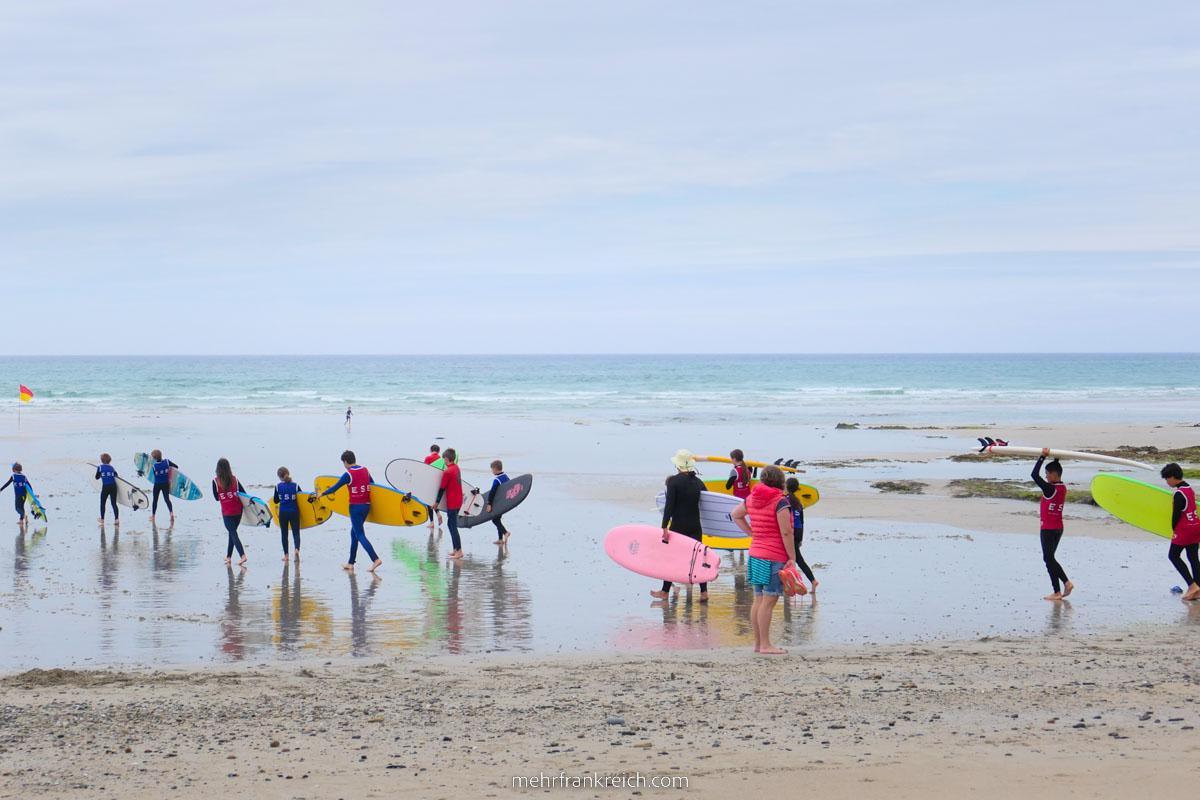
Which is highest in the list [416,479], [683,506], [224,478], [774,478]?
[774,478]

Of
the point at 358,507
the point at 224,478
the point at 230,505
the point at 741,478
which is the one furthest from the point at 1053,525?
the point at 224,478

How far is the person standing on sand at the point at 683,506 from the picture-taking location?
1127 cm

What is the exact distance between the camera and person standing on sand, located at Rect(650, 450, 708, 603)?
11.3m

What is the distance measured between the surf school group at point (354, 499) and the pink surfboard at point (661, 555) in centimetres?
317

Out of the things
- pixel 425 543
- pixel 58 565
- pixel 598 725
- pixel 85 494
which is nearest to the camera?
pixel 598 725

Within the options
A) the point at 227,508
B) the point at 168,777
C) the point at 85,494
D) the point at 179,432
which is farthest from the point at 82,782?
the point at 179,432

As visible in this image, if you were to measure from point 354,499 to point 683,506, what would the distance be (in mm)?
4494

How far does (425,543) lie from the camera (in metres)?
15.4

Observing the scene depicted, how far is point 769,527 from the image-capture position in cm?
857

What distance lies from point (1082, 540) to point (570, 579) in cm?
769

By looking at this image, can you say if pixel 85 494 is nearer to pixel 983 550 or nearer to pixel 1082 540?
pixel 983 550

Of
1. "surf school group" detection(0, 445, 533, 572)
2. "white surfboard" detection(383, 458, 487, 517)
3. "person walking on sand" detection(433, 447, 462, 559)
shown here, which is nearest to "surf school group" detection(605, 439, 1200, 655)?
"person walking on sand" detection(433, 447, 462, 559)

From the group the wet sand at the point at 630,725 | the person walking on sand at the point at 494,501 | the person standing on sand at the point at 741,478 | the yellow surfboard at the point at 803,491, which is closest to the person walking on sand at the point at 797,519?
the person standing on sand at the point at 741,478

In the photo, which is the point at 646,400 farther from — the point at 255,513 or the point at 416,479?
the point at 255,513
